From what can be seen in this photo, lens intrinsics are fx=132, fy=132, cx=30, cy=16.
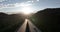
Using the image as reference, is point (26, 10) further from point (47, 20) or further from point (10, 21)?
point (47, 20)

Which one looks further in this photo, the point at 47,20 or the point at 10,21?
the point at 47,20

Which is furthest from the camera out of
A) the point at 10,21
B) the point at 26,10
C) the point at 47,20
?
the point at 47,20

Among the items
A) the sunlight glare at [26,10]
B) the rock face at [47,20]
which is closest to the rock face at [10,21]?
the rock face at [47,20]

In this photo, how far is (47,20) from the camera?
4.73 metres

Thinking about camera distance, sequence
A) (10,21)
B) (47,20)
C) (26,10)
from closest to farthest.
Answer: (26,10)
(10,21)
(47,20)

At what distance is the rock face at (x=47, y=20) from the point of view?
407cm

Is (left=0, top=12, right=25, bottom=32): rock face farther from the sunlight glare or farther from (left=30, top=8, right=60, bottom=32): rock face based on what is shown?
the sunlight glare

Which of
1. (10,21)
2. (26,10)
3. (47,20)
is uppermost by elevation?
(26,10)

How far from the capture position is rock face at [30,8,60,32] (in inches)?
160

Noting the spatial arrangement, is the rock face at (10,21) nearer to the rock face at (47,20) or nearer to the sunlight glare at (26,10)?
the rock face at (47,20)

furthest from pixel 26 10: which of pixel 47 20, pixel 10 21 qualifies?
pixel 47 20

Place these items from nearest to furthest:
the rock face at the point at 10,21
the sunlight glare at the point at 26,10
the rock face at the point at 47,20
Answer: the sunlight glare at the point at 26,10 → the rock face at the point at 47,20 → the rock face at the point at 10,21

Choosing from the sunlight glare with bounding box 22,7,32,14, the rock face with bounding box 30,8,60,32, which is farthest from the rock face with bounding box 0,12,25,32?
the sunlight glare with bounding box 22,7,32,14

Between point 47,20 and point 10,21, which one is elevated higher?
point 10,21
